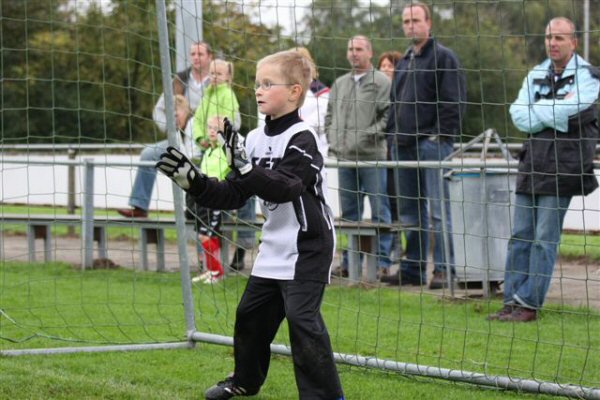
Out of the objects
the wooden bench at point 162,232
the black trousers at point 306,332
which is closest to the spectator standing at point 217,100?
the wooden bench at point 162,232

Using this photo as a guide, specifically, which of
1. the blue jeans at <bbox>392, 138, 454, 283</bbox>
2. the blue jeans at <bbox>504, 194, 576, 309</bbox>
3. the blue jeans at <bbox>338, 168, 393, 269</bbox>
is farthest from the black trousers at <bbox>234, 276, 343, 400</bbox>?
the blue jeans at <bbox>338, 168, 393, 269</bbox>

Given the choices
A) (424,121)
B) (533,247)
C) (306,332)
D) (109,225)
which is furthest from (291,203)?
(109,225)

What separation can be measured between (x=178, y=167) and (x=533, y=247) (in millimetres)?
3656

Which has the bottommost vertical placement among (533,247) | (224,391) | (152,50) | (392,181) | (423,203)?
(224,391)

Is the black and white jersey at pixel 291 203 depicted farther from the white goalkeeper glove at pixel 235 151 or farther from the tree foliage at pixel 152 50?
the tree foliage at pixel 152 50

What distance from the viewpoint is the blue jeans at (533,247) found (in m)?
7.71

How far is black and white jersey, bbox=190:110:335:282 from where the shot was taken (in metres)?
5.04

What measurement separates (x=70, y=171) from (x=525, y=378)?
38.0 ft

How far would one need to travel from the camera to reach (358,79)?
9.30m

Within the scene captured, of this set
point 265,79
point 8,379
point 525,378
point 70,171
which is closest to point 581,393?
point 525,378

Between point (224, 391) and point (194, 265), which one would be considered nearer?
point (224, 391)

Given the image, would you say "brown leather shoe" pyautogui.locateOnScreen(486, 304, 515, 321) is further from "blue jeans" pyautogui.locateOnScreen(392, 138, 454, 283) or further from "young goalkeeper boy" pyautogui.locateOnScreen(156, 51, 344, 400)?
"young goalkeeper boy" pyautogui.locateOnScreen(156, 51, 344, 400)

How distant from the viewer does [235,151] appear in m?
4.86

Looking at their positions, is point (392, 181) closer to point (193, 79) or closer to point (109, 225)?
point (109, 225)
